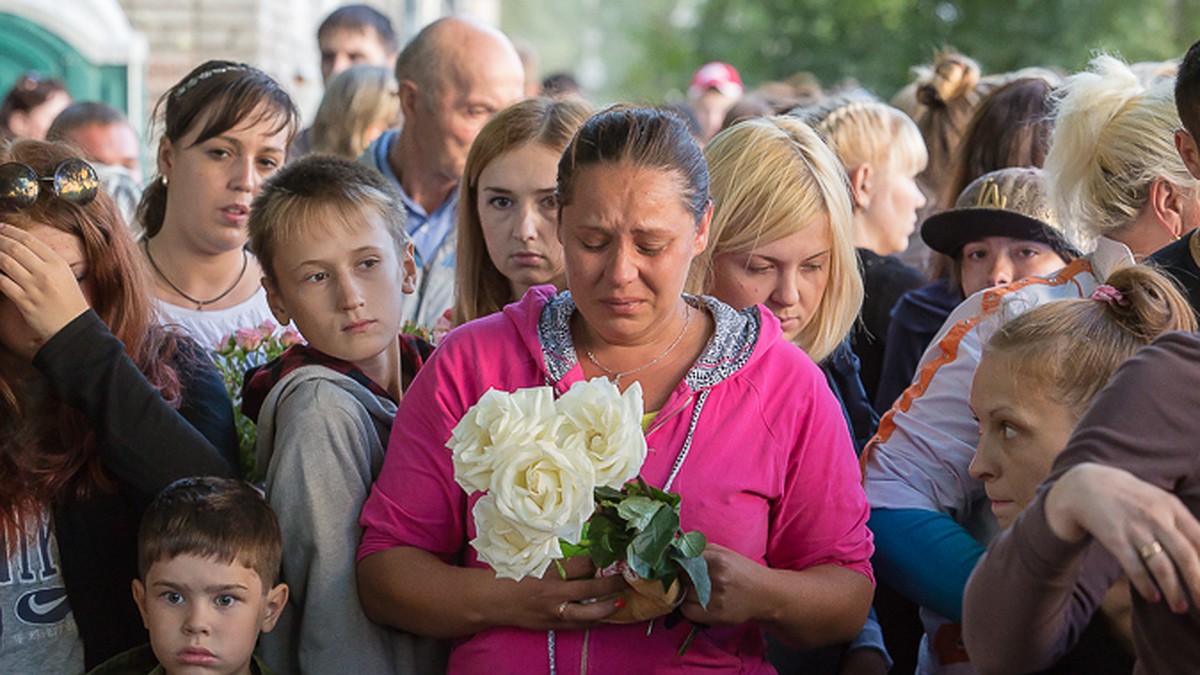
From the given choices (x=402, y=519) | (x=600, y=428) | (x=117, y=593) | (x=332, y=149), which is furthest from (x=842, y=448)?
(x=332, y=149)

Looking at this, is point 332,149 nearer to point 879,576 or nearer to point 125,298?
point 125,298

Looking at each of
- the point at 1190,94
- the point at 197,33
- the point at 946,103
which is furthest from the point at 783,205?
the point at 197,33

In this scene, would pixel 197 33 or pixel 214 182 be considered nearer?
pixel 214 182

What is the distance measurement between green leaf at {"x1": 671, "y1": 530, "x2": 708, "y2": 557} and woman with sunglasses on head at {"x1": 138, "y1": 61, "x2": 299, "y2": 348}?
7.17ft

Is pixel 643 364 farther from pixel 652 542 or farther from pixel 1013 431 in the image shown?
pixel 1013 431

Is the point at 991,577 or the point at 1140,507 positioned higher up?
the point at 1140,507

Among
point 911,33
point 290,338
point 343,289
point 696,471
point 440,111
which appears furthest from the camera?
point 911,33

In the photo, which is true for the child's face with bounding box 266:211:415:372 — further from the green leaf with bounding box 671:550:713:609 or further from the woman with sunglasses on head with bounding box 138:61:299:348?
the green leaf with bounding box 671:550:713:609

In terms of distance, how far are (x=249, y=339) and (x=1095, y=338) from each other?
2.32 m

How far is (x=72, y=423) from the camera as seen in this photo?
10.6 ft

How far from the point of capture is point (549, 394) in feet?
8.30

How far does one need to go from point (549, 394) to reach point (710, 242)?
4.25ft

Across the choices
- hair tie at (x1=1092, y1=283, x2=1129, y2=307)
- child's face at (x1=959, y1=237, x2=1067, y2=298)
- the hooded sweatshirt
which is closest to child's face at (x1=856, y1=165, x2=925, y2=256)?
child's face at (x1=959, y1=237, x2=1067, y2=298)

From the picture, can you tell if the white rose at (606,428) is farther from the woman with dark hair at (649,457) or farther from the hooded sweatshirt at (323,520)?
the hooded sweatshirt at (323,520)
